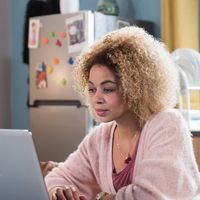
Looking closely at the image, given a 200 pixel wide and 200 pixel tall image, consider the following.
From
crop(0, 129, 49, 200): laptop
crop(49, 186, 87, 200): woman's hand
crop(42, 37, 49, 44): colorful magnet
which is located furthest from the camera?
crop(42, 37, 49, 44): colorful magnet

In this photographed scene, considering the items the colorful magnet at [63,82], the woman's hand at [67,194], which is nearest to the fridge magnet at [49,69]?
the colorful magnet at [63,82]

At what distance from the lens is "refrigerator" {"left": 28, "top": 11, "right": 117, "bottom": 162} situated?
3.43m

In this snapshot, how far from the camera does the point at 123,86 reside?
138 cm

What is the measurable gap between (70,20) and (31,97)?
27.9 inches

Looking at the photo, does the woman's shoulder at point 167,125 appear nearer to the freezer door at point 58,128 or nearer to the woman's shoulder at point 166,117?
the woman's shoulder at point 166,117

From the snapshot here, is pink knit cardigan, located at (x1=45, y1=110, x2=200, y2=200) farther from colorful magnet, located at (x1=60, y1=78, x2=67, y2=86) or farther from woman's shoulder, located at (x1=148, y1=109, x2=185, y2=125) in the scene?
colorful magnet, located at (x1=60, y1=78, x2=67, y2=86)

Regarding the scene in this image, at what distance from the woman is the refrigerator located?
189 centimetres

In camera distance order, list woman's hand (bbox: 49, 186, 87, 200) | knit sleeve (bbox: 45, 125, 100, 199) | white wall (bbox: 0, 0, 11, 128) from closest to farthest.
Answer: woman's hand (bbox: 49, 186, 87, 200) < knit sleeve (bbox: 45, 125, 100, 199) < white wall (bbox: 0, 0, 11, 128)

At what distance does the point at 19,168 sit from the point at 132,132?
0.61 m

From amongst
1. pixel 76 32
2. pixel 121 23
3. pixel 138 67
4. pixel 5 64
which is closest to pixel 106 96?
pixel 138 67

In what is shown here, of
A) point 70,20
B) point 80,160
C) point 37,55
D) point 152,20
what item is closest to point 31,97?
point 37,55

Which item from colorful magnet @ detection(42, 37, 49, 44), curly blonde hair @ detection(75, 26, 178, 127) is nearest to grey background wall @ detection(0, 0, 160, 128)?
colorful magnet @ detection(42, 37, 49, 44)

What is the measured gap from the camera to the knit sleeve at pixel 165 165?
4.20ft

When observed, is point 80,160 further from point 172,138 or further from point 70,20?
point 70,20
